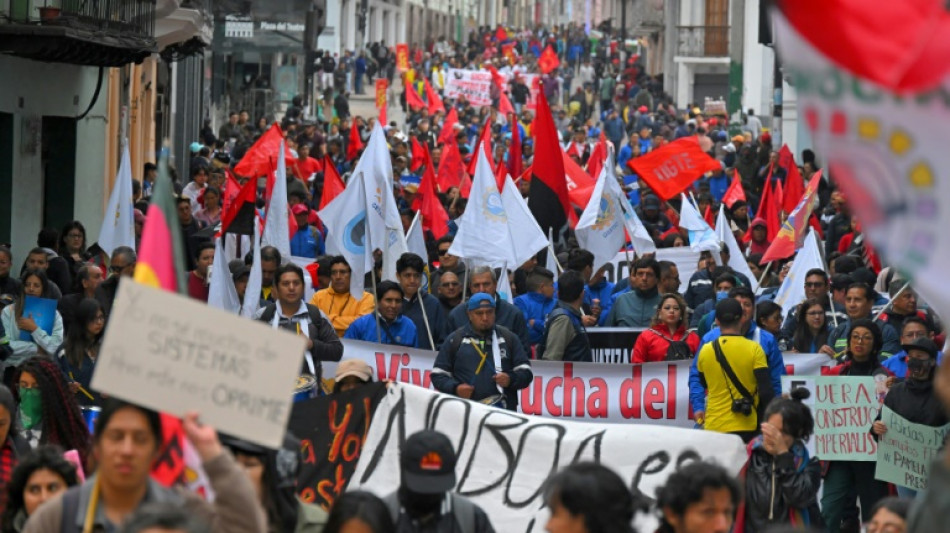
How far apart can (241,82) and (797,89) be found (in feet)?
140

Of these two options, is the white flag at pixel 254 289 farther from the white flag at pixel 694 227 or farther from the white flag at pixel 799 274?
the white flag at pixel 694 227

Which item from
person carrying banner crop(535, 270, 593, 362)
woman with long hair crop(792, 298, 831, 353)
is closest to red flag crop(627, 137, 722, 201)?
woman with long hair crop(792, 298, 831, 353)

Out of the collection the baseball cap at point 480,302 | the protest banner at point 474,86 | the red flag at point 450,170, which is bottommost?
the baseball cap at point 480,302

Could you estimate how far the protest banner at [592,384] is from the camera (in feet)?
37.0

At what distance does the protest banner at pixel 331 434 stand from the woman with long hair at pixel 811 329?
4.12 m

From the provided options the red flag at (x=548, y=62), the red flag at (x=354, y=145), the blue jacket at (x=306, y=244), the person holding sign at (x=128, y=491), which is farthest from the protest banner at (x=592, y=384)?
the red flag at (x=548, y=62)

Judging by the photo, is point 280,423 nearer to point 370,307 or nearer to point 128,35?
point 370,307

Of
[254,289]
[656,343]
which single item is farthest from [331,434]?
[254,289]

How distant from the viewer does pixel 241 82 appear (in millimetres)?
45938

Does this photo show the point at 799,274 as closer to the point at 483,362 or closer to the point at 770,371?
the point at 770,371

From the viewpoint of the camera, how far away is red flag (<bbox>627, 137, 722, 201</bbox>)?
20203mm

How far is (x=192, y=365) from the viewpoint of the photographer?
4.55 metres

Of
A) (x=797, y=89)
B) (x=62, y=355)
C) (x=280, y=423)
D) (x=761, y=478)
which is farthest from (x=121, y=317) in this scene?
(x=62, y=355)

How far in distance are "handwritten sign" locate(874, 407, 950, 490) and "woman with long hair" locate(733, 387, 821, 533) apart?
4.84 feet
